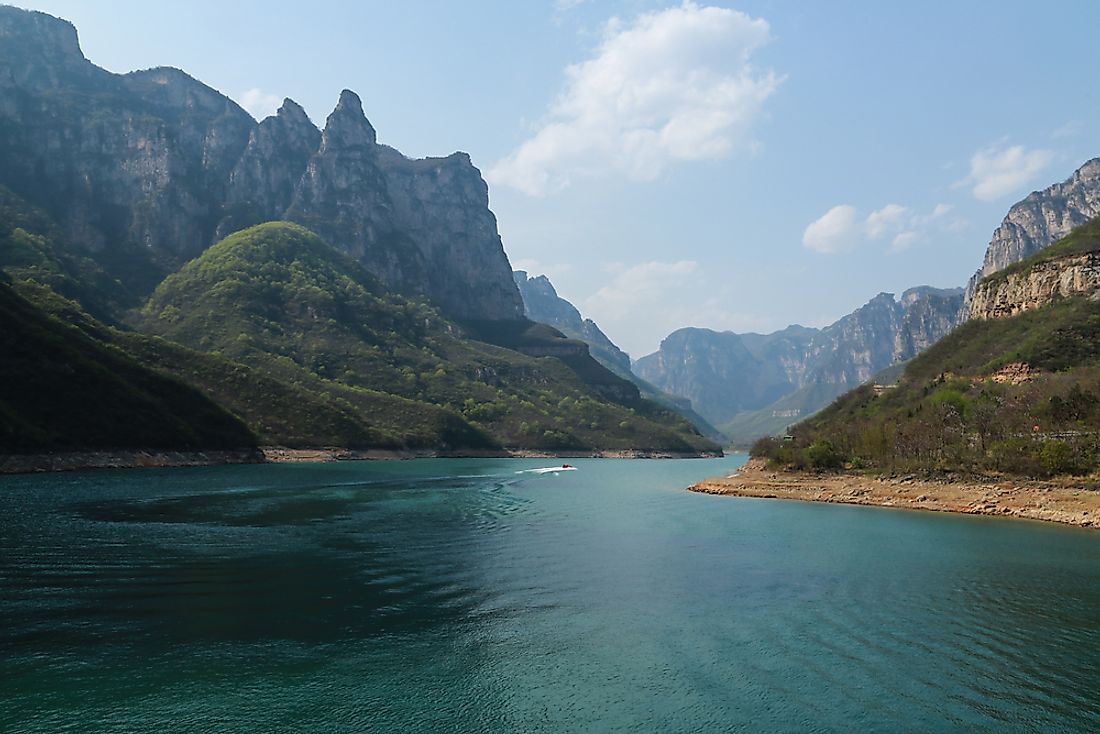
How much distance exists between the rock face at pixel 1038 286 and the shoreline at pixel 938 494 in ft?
172

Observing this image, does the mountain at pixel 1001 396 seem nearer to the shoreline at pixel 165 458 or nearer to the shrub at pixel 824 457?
the shrub at pixel 824 457

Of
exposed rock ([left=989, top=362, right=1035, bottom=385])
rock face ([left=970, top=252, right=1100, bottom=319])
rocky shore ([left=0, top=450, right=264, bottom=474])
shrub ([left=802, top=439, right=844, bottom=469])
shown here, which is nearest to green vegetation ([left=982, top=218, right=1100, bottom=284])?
rock face ([left=970, top=252, right=1100, bottom=319])

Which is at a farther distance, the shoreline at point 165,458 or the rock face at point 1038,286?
the rock face at point 1038,286

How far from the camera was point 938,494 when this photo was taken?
71.1 m

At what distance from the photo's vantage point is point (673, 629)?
26.8 m

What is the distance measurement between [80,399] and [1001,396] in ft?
418

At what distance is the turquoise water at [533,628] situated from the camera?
60.7 ft

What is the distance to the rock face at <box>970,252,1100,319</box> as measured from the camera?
343 feet

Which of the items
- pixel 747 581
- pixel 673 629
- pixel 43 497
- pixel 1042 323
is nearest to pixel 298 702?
pixel 673 629

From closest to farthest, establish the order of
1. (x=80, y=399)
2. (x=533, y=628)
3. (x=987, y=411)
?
1. (x=533, y=628)
2. (x=987, y=411)
3. (x=80, y=399)

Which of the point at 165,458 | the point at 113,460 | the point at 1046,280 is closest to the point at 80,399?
the point at 113,460

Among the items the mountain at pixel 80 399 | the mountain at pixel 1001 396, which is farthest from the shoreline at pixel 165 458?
the mountain at pixel 1001 396

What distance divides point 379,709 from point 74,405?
106m

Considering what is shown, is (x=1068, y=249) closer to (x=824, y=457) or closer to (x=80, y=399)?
(x=824, y=457)
